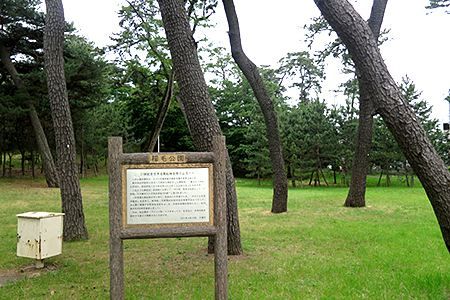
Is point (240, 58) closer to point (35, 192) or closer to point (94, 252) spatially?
point (94, 252)

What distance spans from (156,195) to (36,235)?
2.30 metres

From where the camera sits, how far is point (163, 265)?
582cm

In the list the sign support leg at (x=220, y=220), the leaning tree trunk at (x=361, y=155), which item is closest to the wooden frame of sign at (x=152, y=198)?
the sign support leg at (x=220, y=220)

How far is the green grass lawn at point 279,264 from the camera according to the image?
14.9ft

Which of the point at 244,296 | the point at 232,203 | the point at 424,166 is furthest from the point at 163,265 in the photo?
the point at 424,166

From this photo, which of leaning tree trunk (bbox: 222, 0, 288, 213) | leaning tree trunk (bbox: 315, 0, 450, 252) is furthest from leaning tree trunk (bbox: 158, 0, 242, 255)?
leaning tree trunk (bbox: 222, 0, 288, 213)

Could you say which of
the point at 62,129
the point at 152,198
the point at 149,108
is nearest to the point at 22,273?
the point at 152,198

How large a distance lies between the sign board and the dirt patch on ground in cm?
221

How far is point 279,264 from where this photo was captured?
5.75 m

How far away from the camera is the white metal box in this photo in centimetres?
531

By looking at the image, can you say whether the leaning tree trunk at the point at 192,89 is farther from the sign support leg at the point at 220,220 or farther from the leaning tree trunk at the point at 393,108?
the leaning tree trunk at the point at 393,108

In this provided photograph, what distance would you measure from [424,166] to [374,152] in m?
20.0

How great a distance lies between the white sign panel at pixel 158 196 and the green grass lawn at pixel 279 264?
1.00m

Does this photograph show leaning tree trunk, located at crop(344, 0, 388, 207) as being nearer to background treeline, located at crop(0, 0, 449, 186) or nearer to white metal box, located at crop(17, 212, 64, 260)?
background treeline, located at crop(0, 0, 449, 186)
